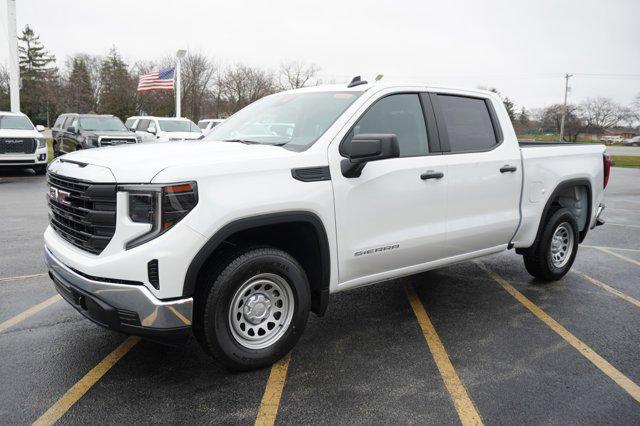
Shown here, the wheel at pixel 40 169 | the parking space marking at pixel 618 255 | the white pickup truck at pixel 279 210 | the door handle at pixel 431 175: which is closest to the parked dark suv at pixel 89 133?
the wheel at pixel 40 169

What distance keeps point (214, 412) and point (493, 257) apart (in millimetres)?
5060

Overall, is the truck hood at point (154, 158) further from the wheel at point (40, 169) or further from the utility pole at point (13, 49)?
the utility pole at point (13, 49)

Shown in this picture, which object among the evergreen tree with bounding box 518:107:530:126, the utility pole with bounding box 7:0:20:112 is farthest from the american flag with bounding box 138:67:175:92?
the evergreen tree with bounding box 518:107:530:126

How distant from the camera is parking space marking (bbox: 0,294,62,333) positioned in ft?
13.8

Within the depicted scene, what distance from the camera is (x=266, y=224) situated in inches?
129

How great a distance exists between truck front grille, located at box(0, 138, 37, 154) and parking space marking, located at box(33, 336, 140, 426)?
13043 mm

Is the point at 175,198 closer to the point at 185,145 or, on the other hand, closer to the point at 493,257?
the point at 185,145

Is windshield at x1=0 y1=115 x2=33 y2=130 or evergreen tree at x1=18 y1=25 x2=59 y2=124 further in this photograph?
evergreen tree at x1=18 y1=25 x2=59 y2=124

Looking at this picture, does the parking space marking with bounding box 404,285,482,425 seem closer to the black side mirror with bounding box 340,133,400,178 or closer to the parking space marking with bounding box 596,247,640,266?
the black side mirror with bounding box 340,133,400,178

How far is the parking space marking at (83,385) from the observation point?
2928 millimetres

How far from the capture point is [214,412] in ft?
9.86

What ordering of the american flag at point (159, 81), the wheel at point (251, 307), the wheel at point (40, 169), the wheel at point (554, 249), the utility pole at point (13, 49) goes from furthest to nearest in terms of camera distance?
the american flag at point (159, 81)
the utility pole at point (13, 49)
the wheel at point (40, 169)
the wheel at point (554, 249)
the wheel at point (251, 307)

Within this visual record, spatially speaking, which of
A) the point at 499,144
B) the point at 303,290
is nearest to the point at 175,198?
the point at 303,290

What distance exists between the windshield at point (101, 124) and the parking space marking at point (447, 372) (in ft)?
52.7
